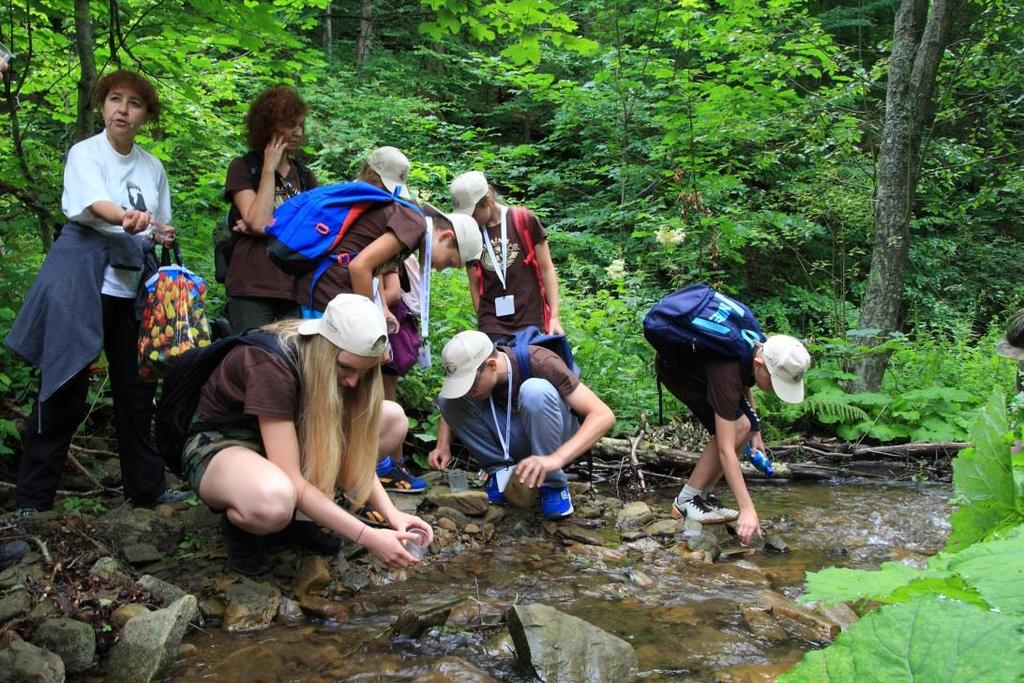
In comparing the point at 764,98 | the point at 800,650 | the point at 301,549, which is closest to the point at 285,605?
the point at 301,549

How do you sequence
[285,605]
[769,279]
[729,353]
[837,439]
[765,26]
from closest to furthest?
[285,605], [729,353], [837,439], [765,26], [769,279]

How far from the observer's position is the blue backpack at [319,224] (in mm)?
3820

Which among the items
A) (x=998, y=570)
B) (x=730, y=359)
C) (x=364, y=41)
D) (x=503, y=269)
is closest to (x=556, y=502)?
(x=730, y=359)

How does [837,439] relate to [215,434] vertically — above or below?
below

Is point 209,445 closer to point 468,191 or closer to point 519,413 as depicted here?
point 519,413

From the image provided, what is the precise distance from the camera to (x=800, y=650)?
9.95ft

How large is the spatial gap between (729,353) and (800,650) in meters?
1.62

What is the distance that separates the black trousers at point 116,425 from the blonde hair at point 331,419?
41.3 inches

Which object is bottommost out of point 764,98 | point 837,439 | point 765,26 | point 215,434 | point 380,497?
point 837,439

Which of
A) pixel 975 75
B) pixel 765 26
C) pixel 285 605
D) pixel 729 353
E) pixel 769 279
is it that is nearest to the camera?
pixel 285 605

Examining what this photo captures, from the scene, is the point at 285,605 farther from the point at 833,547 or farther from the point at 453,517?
the point at 833,547

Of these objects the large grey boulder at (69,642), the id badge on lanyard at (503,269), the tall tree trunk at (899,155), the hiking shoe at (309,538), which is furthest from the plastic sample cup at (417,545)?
the tall tree trunk at (899,155)

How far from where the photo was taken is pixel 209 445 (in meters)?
3.29

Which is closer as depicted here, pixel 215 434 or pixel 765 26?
pixel 215 434
